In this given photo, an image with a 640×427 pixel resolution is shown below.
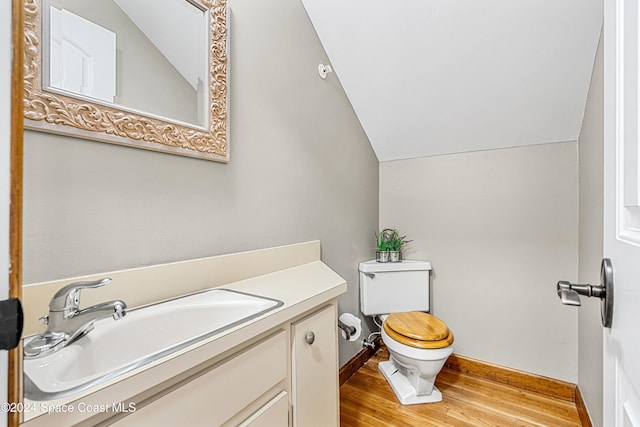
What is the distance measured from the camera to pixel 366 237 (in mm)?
2242

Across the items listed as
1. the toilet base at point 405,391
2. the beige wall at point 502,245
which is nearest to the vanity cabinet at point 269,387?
the toilet base at point 405,391

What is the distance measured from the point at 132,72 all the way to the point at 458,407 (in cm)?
219

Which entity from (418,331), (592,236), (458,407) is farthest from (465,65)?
(458,407)

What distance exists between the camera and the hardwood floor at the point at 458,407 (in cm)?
156

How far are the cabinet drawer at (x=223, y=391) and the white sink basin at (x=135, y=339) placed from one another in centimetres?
9

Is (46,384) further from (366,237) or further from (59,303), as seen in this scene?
(366,237)

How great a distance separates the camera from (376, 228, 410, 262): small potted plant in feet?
7.23

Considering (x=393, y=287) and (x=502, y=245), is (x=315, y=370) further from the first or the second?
(x=502, y=245)

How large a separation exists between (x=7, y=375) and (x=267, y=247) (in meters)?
1.10

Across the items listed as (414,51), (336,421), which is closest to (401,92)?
(414,51)

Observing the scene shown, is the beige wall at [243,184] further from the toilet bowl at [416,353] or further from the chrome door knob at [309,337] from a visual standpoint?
the chrome door knob at [309,337]

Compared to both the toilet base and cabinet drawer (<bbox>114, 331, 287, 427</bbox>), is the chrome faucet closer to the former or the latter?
cabinet drawer (<bbox>114, 331, 287, 427</bbox>)

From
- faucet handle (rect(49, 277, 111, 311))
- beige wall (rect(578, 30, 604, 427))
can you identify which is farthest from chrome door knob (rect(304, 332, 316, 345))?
beige wall (rect(578, 30, 604, 427))

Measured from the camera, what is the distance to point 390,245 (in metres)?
2.23
